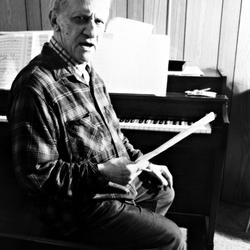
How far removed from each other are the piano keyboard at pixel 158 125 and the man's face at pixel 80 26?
0.51 metres

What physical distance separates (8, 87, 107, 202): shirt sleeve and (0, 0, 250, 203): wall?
4.43 ft

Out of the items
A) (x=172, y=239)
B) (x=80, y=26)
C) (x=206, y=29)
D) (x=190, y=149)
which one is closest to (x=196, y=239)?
(x=190, y=149)

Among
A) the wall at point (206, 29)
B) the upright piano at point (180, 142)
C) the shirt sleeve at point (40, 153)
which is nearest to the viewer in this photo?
the shirt sleeve at point (40, 153)

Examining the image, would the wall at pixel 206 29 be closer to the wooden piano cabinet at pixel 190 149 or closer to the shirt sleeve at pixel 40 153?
the wooden piano cabinet at pixel 190 149

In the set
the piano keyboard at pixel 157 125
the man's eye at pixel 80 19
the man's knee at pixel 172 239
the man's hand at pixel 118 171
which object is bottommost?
the man's knee at pixel 172 239

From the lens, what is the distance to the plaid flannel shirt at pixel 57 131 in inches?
38.8

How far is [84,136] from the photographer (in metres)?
1.10

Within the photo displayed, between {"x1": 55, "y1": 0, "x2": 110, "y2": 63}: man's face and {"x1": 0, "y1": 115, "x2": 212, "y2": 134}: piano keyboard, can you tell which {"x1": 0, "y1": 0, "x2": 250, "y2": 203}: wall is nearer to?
{"x1": 0, "y1": 115, "x2": 212, "y2": 134}: piano keyboard

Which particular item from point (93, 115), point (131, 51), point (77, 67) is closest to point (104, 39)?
point (131, 51)

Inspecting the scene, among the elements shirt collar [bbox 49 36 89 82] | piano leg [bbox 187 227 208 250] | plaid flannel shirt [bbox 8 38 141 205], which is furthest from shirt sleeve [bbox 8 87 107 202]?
piano leg [bbox 187 227 208 250]

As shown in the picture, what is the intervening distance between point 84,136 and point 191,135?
0.64 meters

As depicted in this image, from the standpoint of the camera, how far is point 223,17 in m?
2.09

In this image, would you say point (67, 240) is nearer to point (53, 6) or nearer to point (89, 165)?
point (89, 165)

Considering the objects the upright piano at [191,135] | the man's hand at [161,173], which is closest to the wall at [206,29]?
the upright piano at [191,135]
